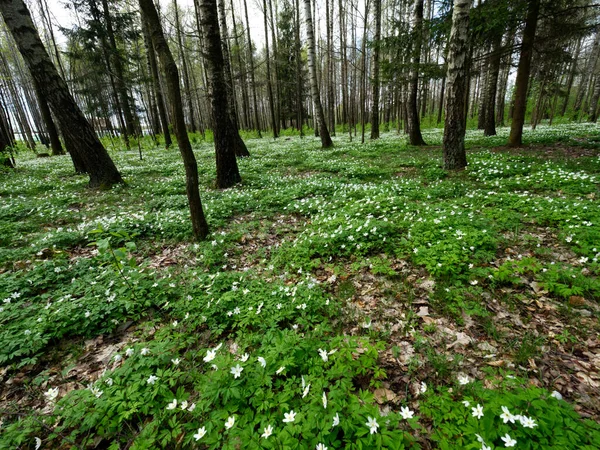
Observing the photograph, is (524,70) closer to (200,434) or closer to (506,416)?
(506,416)

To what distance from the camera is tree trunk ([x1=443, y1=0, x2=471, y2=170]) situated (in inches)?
285

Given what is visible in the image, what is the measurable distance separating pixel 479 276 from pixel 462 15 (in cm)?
765

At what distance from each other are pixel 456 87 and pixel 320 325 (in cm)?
821

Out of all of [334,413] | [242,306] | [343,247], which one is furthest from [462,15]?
[334,413]

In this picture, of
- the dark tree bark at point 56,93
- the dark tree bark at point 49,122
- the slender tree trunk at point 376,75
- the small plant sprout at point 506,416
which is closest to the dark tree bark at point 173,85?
the small plant sprout at point 506,416

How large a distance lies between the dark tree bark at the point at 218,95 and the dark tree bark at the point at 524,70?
34.3 feet

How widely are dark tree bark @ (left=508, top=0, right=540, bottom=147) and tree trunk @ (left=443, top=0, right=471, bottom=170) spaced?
3965 millimetres

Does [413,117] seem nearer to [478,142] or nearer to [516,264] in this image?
[478,142]

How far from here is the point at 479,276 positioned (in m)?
3.68

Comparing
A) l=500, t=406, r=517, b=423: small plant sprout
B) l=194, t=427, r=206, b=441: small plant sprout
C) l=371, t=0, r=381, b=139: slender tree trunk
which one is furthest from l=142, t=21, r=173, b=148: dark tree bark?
l=500, t=406, r=517, b=423: small plant sprout

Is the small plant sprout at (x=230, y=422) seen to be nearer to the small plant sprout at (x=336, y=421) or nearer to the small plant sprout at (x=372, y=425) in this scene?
the small plant sprout at (x=336, y=421)

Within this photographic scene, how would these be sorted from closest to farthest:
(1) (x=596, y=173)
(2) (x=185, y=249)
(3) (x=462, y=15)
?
1. (2) (x=185, y=249)
2. (1) (x=596, y=173)
3. (3) (x=462, y=15)

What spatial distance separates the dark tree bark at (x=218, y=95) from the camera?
25.0 feet

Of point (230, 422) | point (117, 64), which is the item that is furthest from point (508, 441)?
point (117, 64)
